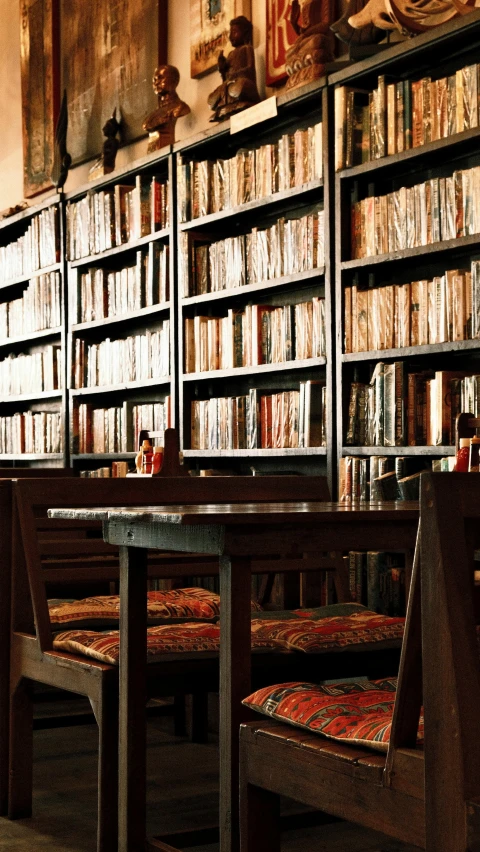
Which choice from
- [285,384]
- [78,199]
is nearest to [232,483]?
[285,384]

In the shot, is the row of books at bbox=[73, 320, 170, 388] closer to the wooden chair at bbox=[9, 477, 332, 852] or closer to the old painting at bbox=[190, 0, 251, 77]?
the old painting at bbox=[190, 0, 251, 77]

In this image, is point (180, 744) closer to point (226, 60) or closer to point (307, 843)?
point (307, 843)

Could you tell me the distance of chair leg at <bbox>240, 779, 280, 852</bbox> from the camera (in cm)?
166

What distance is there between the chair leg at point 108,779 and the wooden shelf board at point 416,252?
184cm

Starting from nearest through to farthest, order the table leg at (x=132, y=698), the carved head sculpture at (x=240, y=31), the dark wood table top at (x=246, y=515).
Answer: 1. the dark wood table top at (x=246, y=515)
2. the table leg at (x=132, y=698)
3. the carved head sculpture at (x=240, y=31)

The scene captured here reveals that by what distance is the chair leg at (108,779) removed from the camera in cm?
222

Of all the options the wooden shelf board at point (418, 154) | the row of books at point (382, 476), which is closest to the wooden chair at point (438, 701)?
the row of books at point (382, 476)

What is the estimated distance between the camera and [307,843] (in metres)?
2.46

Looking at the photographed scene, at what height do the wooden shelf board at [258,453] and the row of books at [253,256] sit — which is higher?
the row of books at [253,256]

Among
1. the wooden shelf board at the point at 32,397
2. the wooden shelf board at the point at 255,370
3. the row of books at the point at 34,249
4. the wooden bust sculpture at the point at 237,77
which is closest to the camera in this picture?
the wooden shelf board at the point at 255,370

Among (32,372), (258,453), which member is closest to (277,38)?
(258,453)

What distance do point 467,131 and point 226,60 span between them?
5.43 feet

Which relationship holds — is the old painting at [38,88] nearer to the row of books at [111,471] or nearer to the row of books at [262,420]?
the row of books at [111,471]

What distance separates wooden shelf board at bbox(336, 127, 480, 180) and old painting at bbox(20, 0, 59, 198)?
319cm
